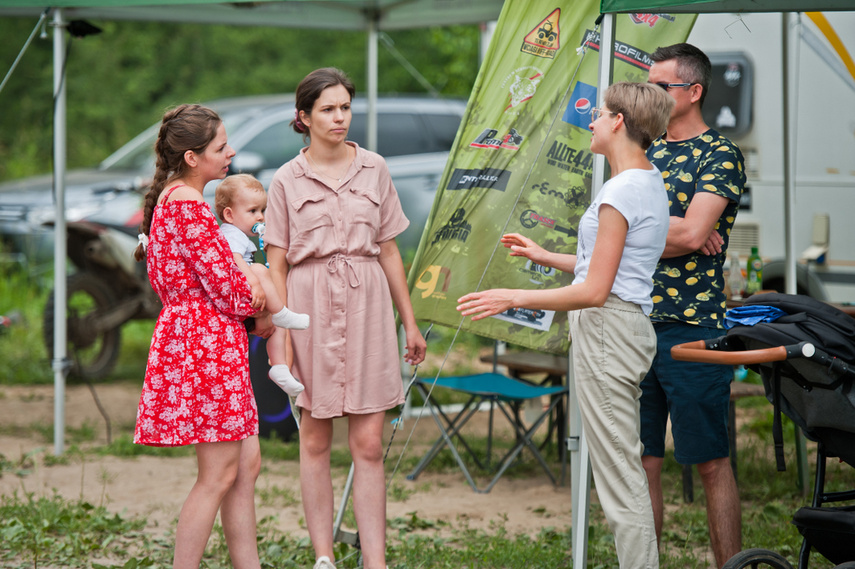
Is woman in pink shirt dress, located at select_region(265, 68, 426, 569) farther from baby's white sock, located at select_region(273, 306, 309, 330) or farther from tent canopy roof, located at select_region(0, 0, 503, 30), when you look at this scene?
tent canopy roof, located at select_region(0, 0, 503, 30)

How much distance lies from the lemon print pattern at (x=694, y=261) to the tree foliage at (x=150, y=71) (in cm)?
988

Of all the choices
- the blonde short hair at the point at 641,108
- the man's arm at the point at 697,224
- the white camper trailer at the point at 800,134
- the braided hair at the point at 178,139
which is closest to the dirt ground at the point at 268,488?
the man's arm at the point at 697,224

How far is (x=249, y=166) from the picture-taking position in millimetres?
6914

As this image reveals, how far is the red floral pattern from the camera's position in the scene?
2652 mm

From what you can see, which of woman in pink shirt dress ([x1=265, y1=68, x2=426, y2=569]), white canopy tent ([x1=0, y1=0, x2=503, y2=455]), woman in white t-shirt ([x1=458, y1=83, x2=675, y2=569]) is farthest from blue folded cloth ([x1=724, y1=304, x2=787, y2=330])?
white canopy tent ([x1=0, y1=0, x2=503, y2=455])

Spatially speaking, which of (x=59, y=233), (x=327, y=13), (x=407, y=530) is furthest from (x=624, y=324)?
(x=327, y=13)

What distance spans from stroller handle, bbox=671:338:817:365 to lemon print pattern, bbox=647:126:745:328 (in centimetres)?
37

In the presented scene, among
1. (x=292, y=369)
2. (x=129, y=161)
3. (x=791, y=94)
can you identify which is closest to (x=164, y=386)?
(x=292, y=369)

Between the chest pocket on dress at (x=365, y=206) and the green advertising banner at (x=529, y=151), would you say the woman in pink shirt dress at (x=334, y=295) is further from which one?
the green advertising banner at (x=529, y=151)

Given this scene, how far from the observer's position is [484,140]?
340cm

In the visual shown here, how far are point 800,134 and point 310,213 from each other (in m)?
4.35

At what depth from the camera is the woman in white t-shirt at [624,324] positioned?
263 cm

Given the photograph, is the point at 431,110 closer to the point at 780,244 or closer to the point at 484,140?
the point at 780,244

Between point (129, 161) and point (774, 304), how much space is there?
6.35 meters
